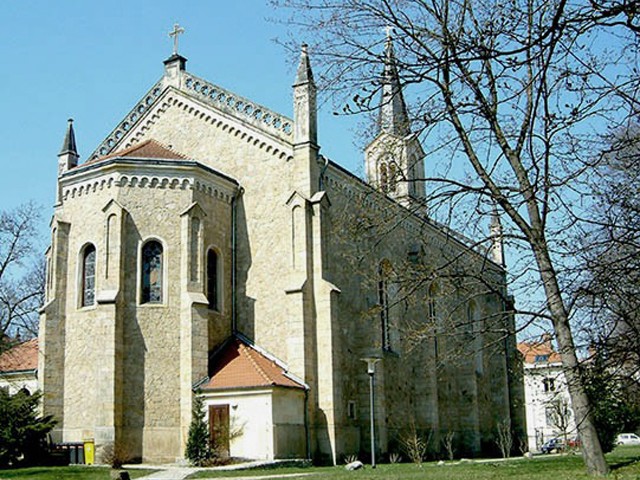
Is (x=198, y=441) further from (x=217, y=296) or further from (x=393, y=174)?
(x=393, y=174)

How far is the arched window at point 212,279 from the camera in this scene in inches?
1138

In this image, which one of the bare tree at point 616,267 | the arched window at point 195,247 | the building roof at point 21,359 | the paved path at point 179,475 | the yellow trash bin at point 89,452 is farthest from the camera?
the building roof at point 21,359

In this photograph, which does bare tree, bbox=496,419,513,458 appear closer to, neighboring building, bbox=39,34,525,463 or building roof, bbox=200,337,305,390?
neighboring building, bbox=39,34,525,463

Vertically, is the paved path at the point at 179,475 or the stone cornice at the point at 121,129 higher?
the stone cornice at the point at 121,129

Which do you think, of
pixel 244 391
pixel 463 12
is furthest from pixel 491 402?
pixel 463 12

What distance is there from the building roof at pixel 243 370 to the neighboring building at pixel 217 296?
2.8 inches

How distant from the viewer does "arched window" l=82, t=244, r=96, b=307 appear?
28.0m

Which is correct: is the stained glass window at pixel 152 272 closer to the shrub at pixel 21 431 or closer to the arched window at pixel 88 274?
the arched window at pixel 88 274

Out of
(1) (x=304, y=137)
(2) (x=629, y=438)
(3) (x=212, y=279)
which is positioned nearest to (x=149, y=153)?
(3) (x=212, y=279)

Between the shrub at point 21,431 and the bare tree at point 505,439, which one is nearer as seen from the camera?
the shrub at point 21,431

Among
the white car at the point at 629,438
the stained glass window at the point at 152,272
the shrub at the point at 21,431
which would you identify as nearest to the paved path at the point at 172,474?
the shrub at the point at 21,431

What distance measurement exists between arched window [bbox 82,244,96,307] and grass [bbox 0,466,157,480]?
21.9 ft

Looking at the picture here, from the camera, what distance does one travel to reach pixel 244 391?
25.6 m

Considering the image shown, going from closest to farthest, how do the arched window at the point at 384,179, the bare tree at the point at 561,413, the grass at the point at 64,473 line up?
the bare tree at the point at 561,413 < the arched window at the point at 384,179 < the grass at the point at 64,473
